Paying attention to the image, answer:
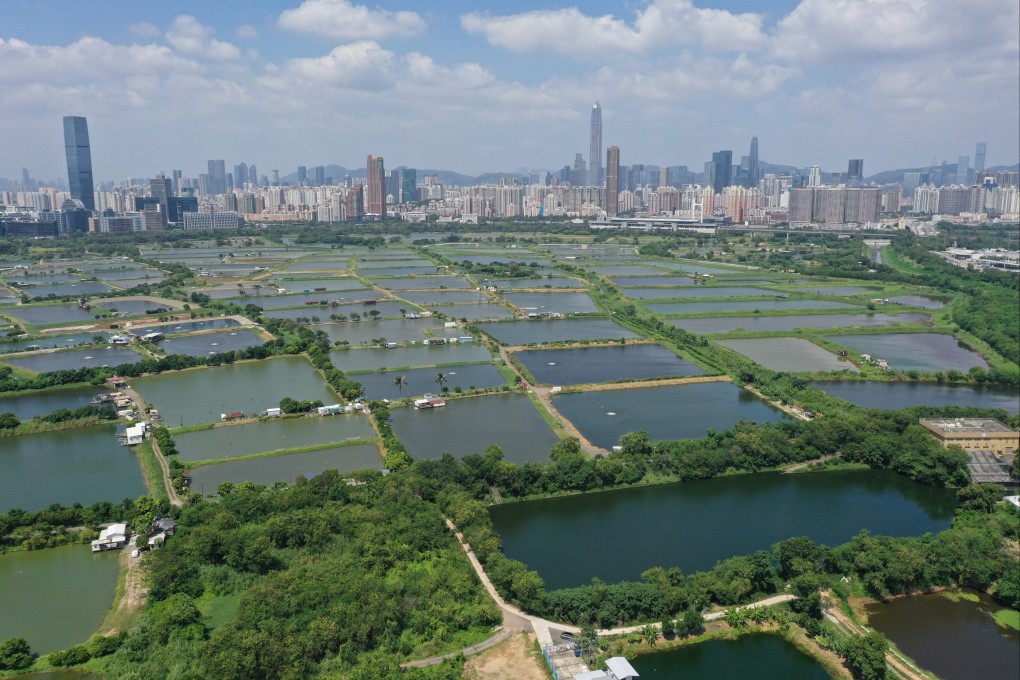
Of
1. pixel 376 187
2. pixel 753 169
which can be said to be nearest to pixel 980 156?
pixel 753 169

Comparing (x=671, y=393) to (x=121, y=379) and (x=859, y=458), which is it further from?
(x=121, y=379)

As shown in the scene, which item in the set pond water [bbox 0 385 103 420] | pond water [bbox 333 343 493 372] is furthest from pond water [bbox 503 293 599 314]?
pond water [bbox 0 385 103 420]

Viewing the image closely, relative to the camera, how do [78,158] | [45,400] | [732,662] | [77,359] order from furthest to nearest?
[78,158] < [77,359] < [45,400] < [732,662]

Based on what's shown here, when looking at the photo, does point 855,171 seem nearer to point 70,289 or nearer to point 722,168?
point 722,168

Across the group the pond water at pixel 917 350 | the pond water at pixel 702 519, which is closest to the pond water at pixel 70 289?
the pond water at pixel 702 519

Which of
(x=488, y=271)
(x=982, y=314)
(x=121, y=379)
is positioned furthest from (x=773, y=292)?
(x=121, y=379)
